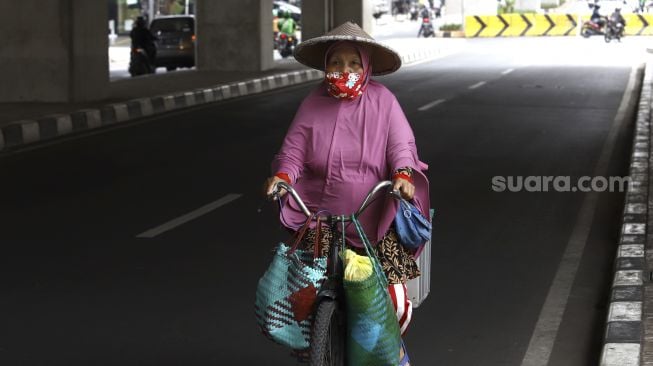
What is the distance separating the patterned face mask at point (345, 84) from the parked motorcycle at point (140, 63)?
1008 inches

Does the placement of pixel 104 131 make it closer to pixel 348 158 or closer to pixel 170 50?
pixel 348 158

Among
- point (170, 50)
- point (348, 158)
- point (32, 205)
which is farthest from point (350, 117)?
point (170, 50)

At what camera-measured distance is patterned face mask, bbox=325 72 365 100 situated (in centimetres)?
475

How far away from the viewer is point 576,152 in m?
14.3

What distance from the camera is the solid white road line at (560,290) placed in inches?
243

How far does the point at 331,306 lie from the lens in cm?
444

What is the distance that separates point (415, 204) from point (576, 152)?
982cm

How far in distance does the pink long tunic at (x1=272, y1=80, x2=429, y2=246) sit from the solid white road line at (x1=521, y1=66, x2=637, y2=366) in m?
1.54

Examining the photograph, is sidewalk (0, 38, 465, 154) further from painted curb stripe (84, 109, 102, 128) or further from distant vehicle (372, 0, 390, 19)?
distant vehicle (372, 0, 390, 19)

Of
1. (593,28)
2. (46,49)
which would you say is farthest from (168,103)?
Answer: (593,28)

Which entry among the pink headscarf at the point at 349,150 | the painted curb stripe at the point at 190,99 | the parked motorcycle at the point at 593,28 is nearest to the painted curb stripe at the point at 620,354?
the pink headscarf at the point at 349,150

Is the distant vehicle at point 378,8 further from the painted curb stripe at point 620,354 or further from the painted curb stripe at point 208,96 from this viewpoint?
the painted curb stripe at point 620,354

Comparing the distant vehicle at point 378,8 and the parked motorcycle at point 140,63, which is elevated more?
the distant vehicle at point 378,8

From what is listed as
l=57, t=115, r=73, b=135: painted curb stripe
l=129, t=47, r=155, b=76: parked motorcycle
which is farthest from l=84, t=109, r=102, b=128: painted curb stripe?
l=129, t=47, r=155, b=76: parked motorcycle
